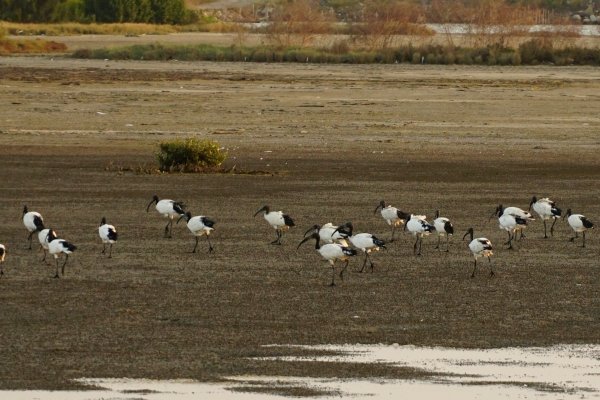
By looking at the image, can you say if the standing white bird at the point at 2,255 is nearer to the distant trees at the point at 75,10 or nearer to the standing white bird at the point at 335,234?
the standing white bird at the point at 335,234

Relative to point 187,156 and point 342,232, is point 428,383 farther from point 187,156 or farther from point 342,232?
point 187,156

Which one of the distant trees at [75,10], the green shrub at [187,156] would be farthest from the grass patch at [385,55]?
the green shrub at [187,156]

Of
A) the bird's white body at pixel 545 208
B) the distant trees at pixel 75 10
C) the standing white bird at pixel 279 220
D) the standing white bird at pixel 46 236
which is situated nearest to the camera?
the standing white bird at pixel 46 236

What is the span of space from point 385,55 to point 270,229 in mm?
56339

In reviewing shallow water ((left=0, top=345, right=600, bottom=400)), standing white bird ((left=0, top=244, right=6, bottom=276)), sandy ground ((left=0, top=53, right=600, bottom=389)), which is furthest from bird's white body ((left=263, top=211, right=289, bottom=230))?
shallow water ((left=0, top=345, right=600, bottom=400))

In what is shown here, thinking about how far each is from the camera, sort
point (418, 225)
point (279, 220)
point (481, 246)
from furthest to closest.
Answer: point (279, 220) < point (418, 225) < point (481, 246)

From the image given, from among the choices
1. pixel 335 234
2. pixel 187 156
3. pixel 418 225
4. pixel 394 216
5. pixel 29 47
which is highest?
pixel 335 234

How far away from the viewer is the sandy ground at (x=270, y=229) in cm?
1429

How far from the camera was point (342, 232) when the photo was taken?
18.0 m

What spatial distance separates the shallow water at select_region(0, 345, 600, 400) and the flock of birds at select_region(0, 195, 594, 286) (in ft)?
10.8

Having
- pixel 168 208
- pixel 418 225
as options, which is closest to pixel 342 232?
pixel 418 225

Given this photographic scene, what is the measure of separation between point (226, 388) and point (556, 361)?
2850 millimetres

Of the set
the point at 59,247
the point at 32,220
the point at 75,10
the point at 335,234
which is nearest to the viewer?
the point at 59,247

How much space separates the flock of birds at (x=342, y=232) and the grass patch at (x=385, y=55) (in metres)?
54.6
